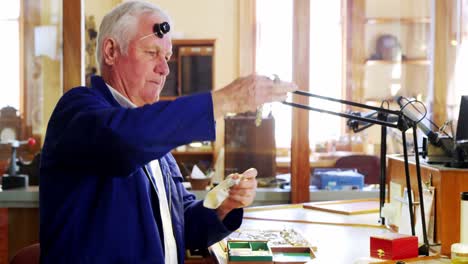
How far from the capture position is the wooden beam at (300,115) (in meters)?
3.29

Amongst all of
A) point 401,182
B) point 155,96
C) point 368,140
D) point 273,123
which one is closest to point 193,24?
point 368,140

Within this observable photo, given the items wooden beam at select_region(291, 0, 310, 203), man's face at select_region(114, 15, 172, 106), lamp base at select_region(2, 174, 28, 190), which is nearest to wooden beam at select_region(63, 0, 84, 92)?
lamp base at select_region(2, 174, 28, 190)

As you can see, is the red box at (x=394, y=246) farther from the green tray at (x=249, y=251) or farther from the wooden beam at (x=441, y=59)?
the wooden beam at (x=441, y=59)

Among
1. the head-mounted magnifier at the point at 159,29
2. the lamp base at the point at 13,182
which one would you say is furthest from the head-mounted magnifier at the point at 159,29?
the lamp base at the point at 13,182

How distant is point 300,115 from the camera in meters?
3.33

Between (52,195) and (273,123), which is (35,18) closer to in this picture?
(273,123)

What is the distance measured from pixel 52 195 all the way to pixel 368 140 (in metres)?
6.15

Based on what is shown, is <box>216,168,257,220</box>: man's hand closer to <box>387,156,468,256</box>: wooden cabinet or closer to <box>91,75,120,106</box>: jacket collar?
<box>91,75,120,106</box>: jacket collar

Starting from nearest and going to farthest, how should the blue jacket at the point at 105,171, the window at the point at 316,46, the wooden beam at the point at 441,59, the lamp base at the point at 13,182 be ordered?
the blue jacket at the point at 105,171 < the lamp base at the point at 13,182 < the wooden beam at the point at 441,59 < the window at the point at 316,46

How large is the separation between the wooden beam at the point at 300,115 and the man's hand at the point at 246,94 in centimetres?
187

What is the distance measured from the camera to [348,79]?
763 centimetres

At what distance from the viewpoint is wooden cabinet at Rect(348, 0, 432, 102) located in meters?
7.38

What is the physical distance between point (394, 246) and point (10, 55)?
19.8 ft

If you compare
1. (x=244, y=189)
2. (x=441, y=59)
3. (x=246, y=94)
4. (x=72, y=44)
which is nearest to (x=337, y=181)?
(x=441, y=59)
